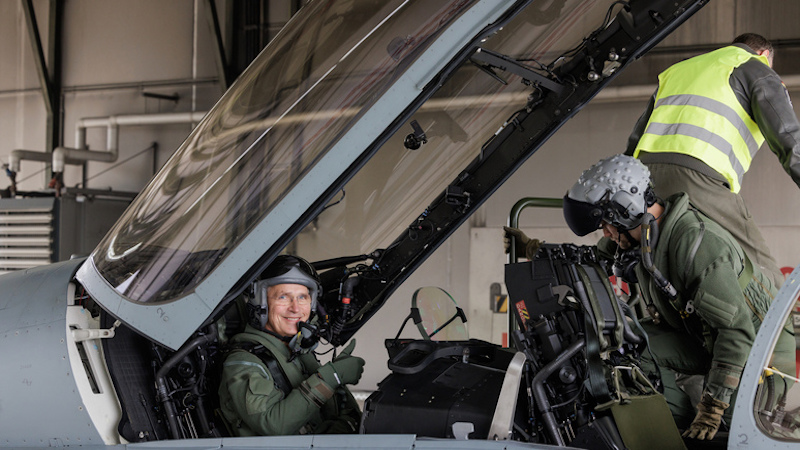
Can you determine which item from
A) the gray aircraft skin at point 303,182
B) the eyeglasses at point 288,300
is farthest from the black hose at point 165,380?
the eyeglasses at point 288,300

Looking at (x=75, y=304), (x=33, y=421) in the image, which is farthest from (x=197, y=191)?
(x=33, y=421)

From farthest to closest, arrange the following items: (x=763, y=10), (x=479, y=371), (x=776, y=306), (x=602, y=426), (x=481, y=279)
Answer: (x=481, y=279)
(x=763, y=10)
(x=479, y=371)
(x=602, y=426)
(x=776, y=306)

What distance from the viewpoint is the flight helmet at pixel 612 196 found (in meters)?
2.16

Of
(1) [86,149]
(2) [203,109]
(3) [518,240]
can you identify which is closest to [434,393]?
(3) [518,240]

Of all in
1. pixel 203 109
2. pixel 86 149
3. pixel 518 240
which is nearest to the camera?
pixel 518 240

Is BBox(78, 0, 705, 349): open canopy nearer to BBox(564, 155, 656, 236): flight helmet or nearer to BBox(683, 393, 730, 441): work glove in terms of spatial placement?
BBox(564, 155, 656, 236): flight helmet

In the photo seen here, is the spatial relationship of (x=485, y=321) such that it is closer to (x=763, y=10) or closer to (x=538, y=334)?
(x=763, y=10)

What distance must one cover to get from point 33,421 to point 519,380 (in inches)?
56.1

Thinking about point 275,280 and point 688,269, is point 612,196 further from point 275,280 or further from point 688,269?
point 275,280

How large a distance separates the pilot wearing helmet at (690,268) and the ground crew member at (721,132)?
299mm

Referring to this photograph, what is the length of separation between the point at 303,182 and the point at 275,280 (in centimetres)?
65

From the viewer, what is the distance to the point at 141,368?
2.31 metres

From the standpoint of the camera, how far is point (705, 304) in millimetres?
2137

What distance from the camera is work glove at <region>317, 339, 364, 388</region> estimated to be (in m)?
2.25
